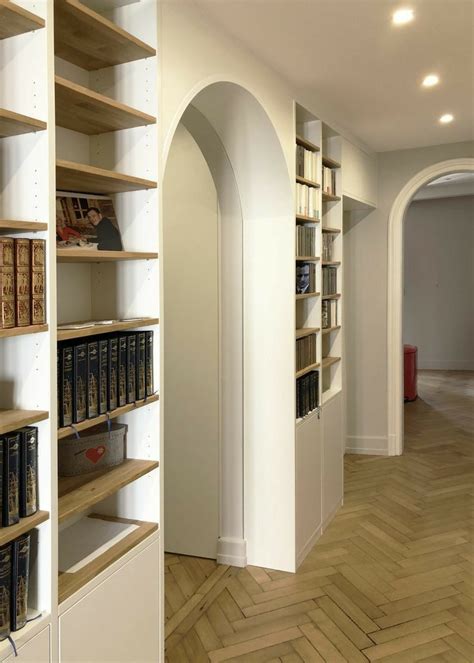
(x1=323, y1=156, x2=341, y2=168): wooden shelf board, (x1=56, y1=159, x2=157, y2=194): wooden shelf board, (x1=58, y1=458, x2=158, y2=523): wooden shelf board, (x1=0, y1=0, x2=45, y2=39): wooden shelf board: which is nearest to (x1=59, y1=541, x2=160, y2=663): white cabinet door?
(x1=58, y1=458, x2=158, y2=523): wooden shelf board

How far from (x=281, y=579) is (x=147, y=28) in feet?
9.00

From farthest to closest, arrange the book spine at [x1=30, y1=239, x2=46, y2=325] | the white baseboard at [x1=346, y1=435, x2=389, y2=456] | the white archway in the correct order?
the white baseboard at [x1=346, y1=435, x2=389, y2=456] < the white archway < the book spine at [x1=30, y1=239, x2=46, y2=325]

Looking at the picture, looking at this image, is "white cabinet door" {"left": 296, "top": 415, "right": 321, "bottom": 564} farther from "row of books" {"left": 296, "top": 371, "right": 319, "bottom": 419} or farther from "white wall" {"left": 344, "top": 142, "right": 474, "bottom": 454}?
"white wall" {"left": 344, "top": 142, "right": 474, "bottom": 454}

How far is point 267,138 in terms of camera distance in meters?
3.24

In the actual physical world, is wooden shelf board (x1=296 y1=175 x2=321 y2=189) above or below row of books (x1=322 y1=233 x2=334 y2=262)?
above

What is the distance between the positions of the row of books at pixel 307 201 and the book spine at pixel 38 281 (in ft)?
6.89

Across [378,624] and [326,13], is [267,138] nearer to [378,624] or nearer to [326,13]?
[326,13]

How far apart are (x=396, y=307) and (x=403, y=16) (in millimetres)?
3303

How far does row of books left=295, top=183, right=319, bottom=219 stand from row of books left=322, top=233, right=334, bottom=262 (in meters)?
0.46

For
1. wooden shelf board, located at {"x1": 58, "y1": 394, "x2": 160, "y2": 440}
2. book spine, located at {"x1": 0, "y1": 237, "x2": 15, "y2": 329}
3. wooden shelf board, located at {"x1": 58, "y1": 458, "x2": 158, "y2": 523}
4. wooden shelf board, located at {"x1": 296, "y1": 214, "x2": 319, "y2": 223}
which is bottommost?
wooden shelf board, located at {"x1": 58, "y1": 458, "x2": 158, "y2": 523}

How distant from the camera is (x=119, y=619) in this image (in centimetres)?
203

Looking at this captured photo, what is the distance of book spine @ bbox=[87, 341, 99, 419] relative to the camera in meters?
1.93

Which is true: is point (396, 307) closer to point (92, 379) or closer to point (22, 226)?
point (92, 379)

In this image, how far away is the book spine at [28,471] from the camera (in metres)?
1.66
